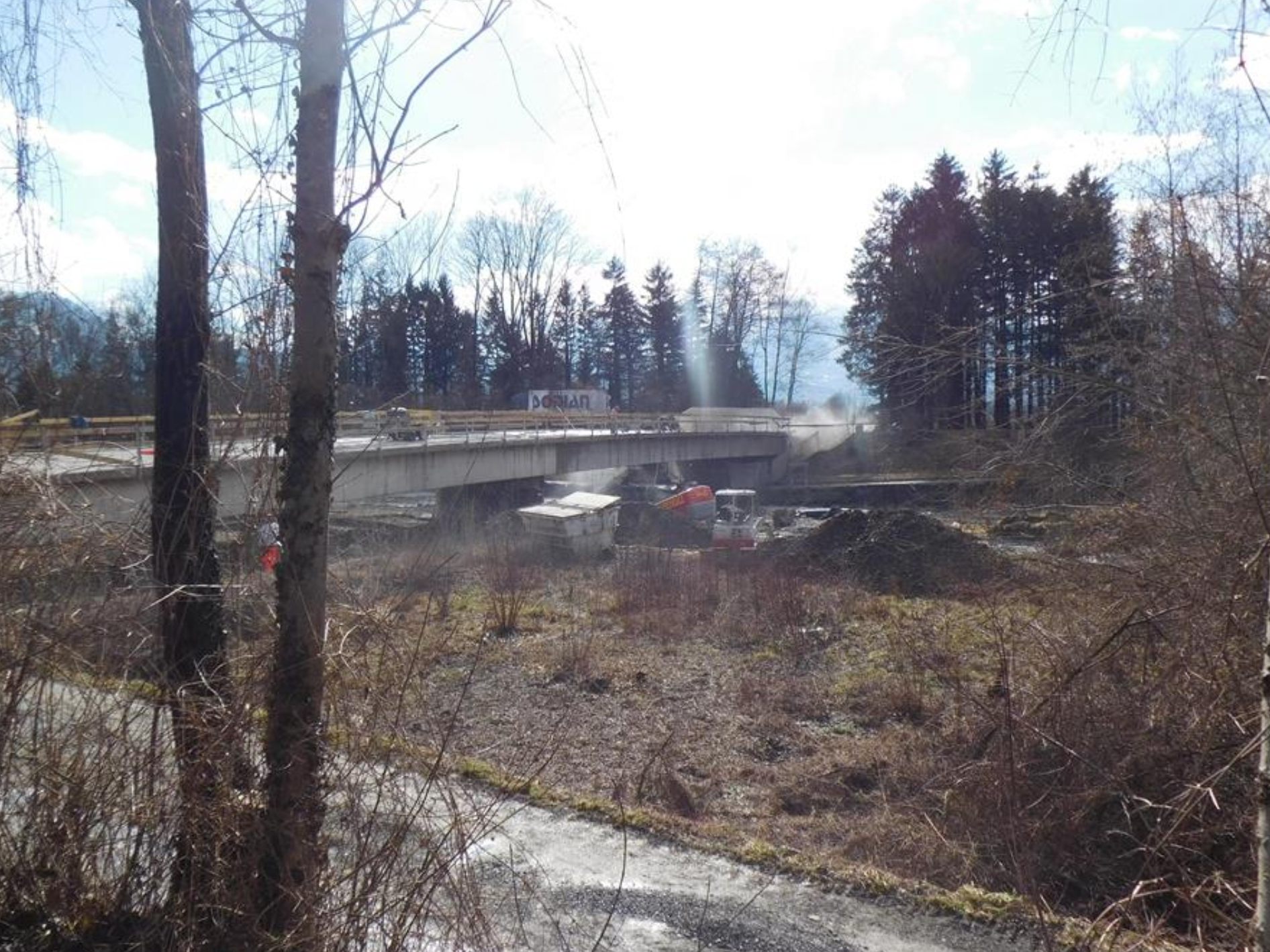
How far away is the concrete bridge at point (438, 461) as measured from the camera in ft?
15.0

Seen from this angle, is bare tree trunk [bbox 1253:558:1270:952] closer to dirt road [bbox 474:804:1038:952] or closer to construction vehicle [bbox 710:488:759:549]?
dirt road [bbox 474:804:1038:952]

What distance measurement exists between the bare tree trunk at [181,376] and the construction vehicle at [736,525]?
76.0 feet

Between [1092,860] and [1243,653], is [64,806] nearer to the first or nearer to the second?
[1092,860]

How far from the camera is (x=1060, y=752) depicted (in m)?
7.36

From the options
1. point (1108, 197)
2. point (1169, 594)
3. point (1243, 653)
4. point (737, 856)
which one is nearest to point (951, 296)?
point (1108, 197)

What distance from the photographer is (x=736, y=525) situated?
2959 cm

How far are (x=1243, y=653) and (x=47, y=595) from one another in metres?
6.65

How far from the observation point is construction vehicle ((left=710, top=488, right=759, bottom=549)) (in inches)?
1142

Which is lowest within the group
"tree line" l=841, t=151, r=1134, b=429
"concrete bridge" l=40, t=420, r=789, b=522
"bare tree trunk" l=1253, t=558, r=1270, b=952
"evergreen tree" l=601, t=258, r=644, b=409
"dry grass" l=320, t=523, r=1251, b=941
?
"dry grass" l=320, t=523, r=1251, b=941

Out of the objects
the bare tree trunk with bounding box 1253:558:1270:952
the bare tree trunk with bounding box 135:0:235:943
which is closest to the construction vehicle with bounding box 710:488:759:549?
the bare tree trunk with bounding box 135:0:235:943

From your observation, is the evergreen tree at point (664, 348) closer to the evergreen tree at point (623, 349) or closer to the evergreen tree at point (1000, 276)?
the evergreen tree at point (623, 349)

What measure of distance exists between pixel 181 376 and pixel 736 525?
25.4m

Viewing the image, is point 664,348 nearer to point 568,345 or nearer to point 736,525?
point 568,345

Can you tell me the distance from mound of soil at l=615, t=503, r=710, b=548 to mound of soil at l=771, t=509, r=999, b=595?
648 cm
